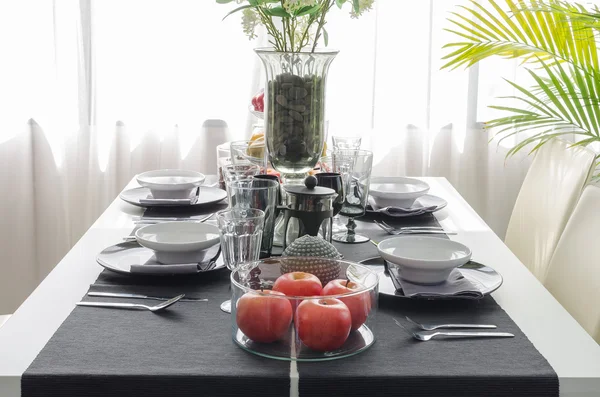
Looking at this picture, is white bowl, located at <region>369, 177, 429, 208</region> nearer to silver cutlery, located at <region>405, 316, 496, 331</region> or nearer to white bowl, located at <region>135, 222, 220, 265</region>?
white bowl, located at <region>135, 222, 220, 265</region>

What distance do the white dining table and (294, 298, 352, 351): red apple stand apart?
0.96ft


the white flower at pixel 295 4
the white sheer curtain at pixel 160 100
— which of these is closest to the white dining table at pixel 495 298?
the white flower at pixel 295 4

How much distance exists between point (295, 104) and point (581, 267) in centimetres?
73

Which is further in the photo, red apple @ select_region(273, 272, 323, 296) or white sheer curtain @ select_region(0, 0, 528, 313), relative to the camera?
white sheer curtain @ select_region(0, 0, 528, 313)

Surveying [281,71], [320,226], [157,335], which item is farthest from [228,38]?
[157,335]

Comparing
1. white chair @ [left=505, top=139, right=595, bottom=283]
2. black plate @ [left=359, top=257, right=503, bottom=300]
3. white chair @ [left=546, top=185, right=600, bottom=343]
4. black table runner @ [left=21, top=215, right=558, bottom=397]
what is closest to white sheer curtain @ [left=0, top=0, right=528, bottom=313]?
white chair @ [left=505, top=139, right=595, bottom=283]

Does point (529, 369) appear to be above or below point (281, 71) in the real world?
below

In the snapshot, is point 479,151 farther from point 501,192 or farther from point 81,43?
point 81,43

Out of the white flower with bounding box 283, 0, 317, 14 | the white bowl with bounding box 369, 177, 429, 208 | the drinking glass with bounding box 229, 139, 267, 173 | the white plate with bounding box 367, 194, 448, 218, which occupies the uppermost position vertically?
the white flower with bounding box 283, 0, 317, 14

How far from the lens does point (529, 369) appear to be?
109 centimetres

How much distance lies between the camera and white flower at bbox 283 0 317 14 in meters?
1.55

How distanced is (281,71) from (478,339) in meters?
0.73

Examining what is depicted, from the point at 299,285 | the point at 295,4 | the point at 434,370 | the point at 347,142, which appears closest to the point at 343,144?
the point at 347,142

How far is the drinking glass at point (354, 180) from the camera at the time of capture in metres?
1.74
